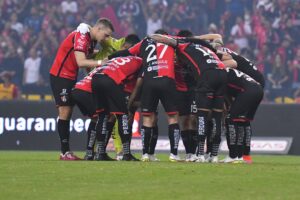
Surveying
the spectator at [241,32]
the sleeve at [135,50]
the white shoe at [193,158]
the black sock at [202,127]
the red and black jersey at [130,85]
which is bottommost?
the white shoe at [193,158]

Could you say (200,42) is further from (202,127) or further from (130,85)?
(130,85)

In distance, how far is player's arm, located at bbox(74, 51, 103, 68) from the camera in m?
15.3

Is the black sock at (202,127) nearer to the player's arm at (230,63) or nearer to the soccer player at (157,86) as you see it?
the soccer player at (157,86)

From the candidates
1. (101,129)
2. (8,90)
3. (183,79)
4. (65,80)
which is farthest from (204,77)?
(8,90)

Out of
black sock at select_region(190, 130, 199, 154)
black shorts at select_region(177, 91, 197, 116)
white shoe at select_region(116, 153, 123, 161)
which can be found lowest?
white shoe at select_region(116, 153, 123, 161)

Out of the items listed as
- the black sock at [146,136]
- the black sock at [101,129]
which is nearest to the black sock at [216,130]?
the black sock at [146,136]

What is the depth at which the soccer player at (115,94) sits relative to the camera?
14867 millimetres

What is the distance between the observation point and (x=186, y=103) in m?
15.6

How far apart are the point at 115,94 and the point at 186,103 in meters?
1.37

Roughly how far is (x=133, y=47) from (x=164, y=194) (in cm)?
550

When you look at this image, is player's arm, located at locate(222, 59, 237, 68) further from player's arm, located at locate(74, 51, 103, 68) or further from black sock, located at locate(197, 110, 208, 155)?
player's arm, located at locate(74, 51, 103, 68)

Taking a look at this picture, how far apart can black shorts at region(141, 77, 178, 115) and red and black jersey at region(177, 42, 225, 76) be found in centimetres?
42

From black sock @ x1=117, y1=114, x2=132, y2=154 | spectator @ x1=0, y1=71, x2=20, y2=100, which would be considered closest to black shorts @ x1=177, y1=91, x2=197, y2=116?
black sock @ x1=117, y1=114, x2=132, y2=154

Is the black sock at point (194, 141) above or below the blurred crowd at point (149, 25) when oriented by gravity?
below
